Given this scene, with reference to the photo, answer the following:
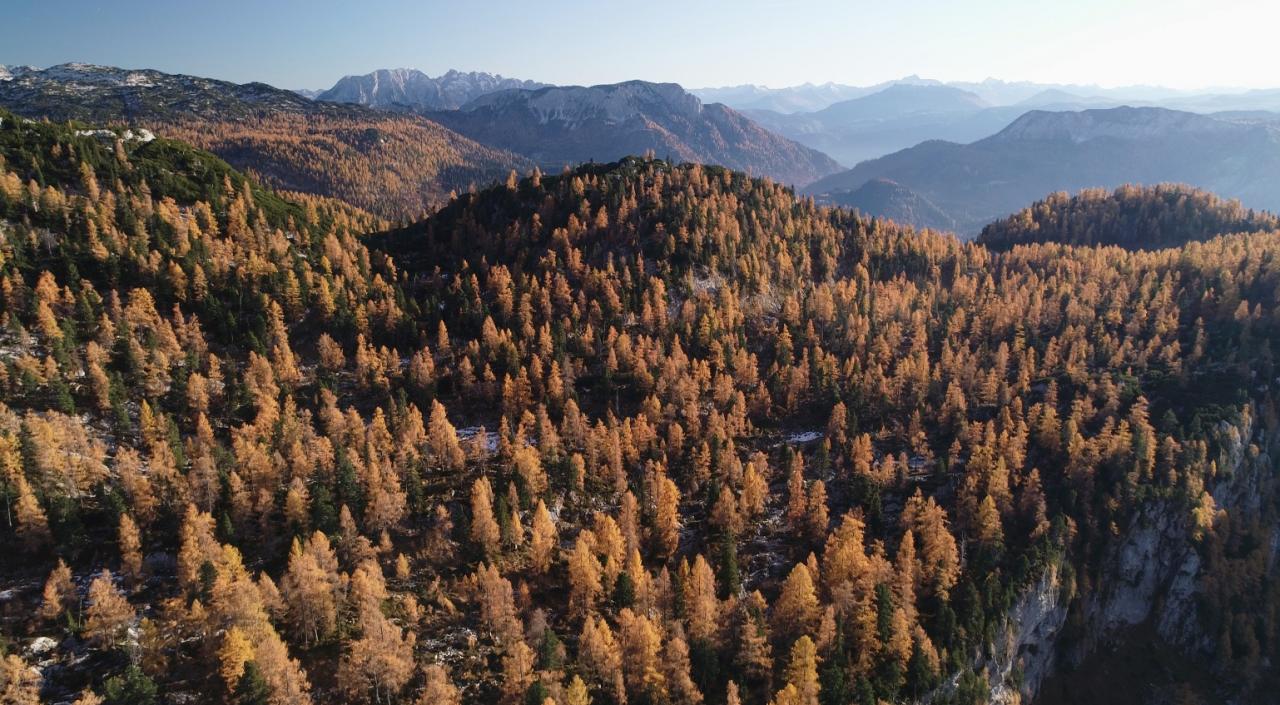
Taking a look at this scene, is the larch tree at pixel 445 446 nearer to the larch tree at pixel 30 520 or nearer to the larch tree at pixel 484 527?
the larch tree at pixel 484 527

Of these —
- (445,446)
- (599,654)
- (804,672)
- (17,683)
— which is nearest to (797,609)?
(804,672)

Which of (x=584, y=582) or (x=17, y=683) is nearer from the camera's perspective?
(x=17, y=683)

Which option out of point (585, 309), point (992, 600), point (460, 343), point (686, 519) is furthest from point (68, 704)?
point (585, 309)

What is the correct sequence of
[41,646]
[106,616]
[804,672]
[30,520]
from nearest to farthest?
1. [41,646]
2. [106,616]
3. [804,672]
4. [30,520]

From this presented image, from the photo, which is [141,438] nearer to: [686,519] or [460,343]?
[460,343]

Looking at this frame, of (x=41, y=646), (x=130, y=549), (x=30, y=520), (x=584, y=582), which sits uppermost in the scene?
(x=30, y=520)

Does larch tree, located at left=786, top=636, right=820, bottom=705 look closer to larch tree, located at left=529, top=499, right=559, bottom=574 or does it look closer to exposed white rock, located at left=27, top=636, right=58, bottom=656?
larch tree, located at left=529, top=499, right=559, bottom=574

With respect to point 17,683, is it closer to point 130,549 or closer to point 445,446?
point 130,549

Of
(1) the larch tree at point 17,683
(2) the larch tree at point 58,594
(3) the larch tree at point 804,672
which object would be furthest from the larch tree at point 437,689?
(2) the larch tree at point 58,594
